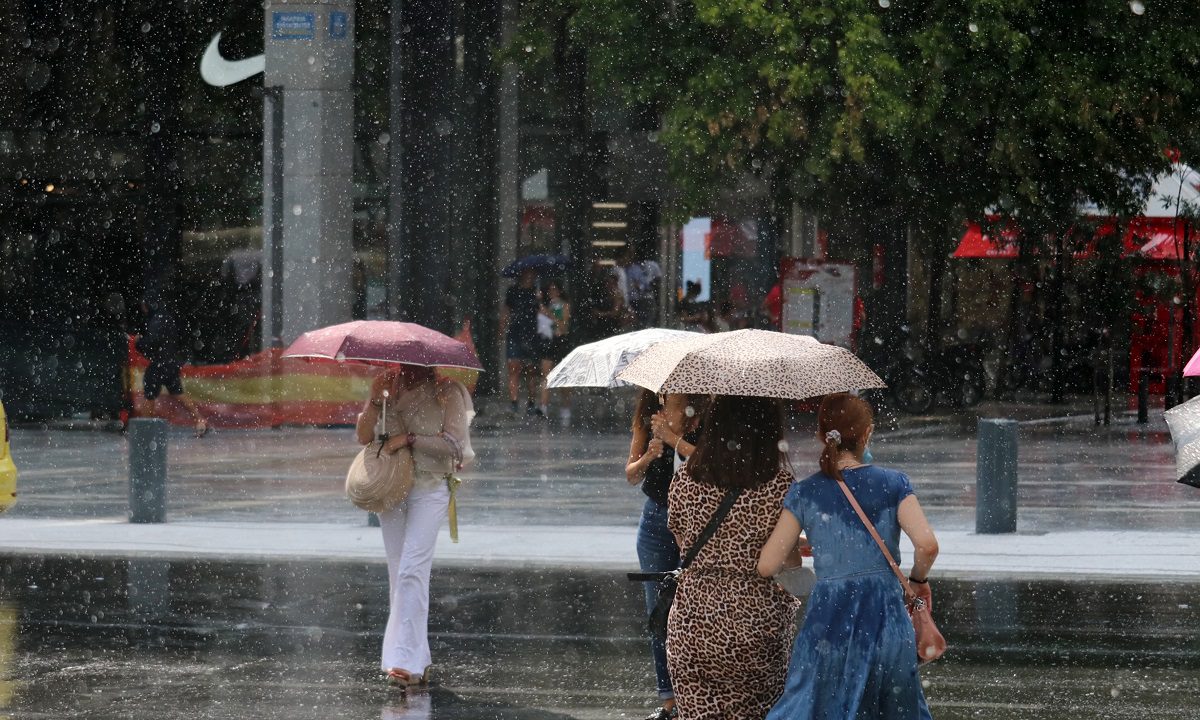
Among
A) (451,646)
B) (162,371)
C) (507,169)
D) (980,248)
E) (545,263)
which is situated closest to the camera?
(451,646)

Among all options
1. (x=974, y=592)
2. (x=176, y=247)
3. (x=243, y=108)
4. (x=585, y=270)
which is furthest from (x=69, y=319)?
(x=974, y=592)

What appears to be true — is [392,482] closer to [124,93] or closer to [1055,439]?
[1055,439]

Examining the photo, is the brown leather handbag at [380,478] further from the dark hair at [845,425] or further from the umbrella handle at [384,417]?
the dark hair at [845,425]

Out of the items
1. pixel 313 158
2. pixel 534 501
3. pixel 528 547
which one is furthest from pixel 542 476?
pixel 313 158

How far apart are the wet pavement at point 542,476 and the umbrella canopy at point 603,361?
21.7 ft

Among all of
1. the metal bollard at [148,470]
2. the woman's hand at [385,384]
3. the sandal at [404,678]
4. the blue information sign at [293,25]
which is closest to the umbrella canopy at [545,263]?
the blue information sign at [293,25]

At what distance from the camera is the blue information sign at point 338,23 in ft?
84.7

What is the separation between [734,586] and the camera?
5.76m

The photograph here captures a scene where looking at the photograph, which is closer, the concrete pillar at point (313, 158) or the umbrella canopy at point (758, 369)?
the umbrella canopy at point (758, 369)

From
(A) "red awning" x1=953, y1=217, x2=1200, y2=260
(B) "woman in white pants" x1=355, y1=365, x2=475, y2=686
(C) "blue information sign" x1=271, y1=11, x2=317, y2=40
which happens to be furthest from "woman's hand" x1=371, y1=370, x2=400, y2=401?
(C) "blue information sign" x1=271, y1=11, x2=317, y2=40

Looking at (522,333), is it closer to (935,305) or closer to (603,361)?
(935,305)

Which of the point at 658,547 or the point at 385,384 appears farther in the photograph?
the point at 385,384

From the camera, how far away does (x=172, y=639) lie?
385 inches

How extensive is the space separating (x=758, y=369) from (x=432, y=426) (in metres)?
3.03
